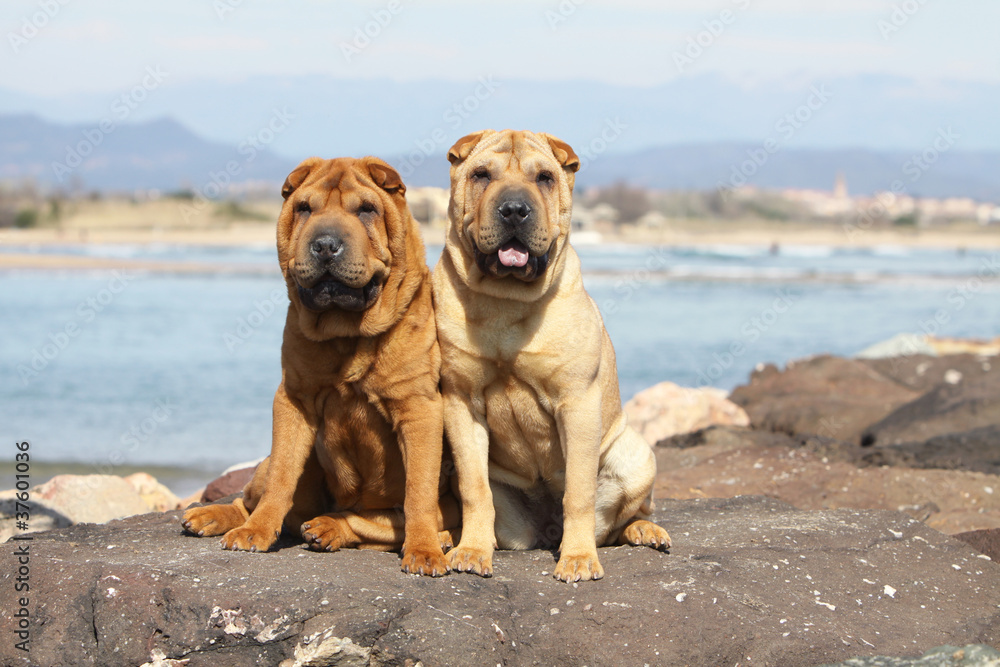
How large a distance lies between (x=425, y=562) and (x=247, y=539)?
0.88 metres

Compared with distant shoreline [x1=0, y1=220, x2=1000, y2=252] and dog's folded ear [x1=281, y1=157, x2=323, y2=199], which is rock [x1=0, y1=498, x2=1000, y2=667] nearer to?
dog's folded ear [x1=281, y1=157, x2=323, y2=199]

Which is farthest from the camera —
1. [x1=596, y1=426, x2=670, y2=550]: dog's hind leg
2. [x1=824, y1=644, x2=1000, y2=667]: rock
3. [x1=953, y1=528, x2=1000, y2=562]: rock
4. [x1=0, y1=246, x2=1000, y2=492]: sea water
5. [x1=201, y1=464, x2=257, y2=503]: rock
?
[x1=0, y1=246, x2=1000, y2=492]: sea water

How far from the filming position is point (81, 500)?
7430 mm

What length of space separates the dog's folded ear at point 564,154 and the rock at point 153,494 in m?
4.76

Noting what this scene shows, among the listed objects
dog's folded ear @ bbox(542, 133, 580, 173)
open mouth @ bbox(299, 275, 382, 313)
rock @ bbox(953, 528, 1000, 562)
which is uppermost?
dog's folded ear @ bbox(542, 133, 580, 173)

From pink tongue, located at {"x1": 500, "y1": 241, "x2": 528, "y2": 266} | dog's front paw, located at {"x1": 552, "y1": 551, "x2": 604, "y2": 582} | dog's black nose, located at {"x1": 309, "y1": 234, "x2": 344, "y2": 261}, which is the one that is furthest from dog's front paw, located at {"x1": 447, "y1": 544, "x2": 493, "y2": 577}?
dog's black nose, located at {"x1": 309, "y1": 234, "x2": 344, "y2": 261}

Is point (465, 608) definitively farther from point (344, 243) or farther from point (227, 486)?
point (227, 486)

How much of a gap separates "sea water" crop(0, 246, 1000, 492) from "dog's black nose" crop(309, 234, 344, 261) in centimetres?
645

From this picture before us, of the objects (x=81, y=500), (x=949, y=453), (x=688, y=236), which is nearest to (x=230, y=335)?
(x=81, y=500)

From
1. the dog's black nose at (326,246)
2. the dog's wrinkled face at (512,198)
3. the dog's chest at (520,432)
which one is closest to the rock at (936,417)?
the dog's chest at (520,432)

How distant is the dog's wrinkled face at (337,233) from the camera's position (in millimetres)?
4473

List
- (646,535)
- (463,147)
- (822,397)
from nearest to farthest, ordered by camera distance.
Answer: (463,147) → (646,535) → (822,397)

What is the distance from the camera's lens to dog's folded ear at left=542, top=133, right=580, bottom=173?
4.95 meters

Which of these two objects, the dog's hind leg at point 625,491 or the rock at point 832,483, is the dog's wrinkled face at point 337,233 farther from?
the rock at point 832,483
